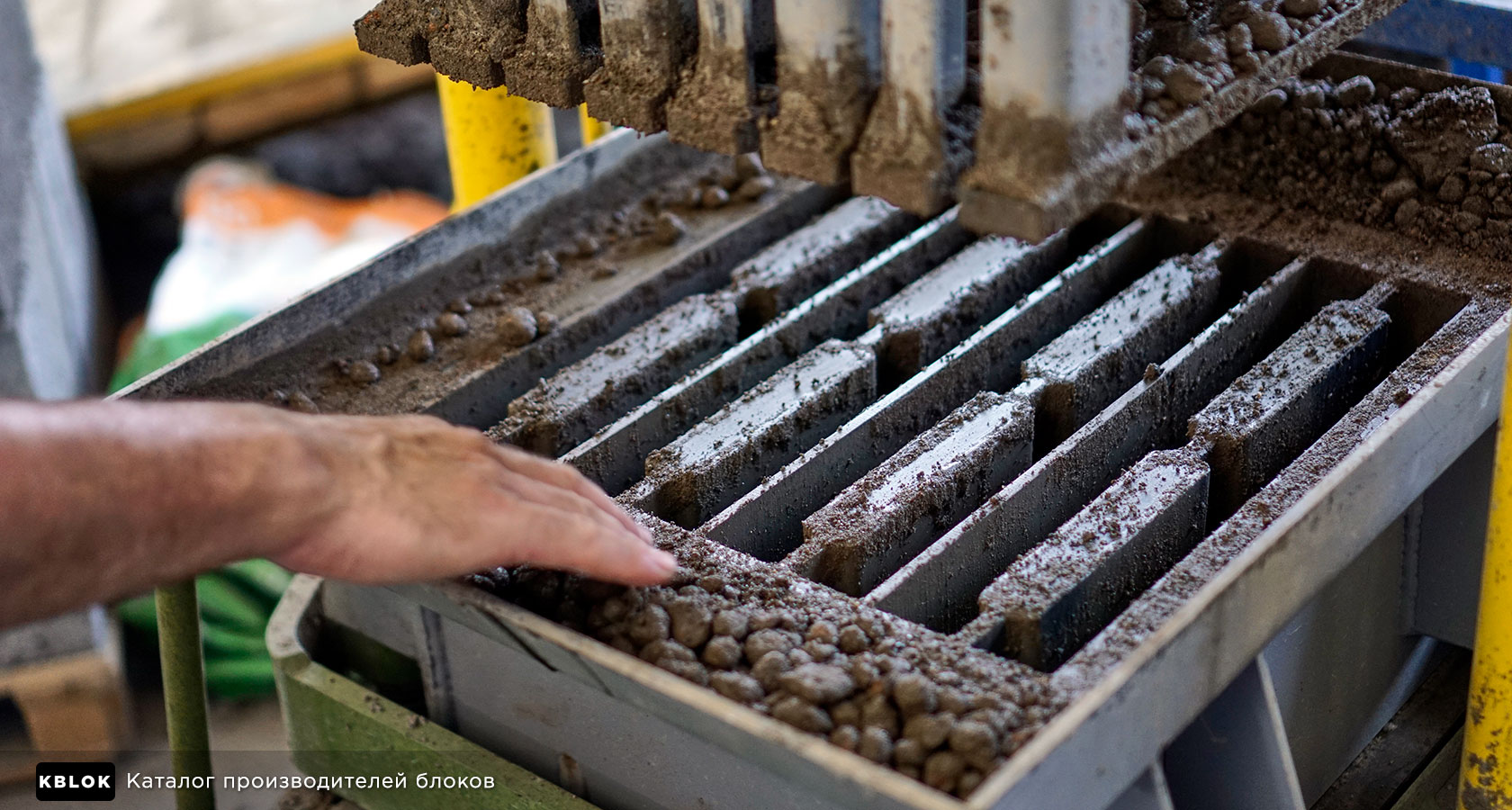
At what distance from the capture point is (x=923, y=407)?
2.31 metres

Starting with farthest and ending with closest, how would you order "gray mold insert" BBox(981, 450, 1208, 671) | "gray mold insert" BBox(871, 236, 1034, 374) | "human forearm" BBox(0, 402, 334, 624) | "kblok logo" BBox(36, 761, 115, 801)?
"kblok logo" BBox(36, 761, 115, 801) → "gray mold insert" BBox(871, 236, 1034, 374) → "gray mold insert" BBox(981, 450, 1208, 671) → "human forearm" BBox(0, 402, 334, 624)

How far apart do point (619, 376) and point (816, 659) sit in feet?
2.58

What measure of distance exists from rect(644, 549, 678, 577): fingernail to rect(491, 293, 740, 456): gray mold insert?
0.51 metres

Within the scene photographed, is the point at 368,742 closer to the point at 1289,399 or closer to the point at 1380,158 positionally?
the point at 1289,399

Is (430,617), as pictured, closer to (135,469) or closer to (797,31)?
(135,469)

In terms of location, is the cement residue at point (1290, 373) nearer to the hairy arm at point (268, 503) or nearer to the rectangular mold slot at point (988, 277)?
the rectangular mold slot at point (988, 277)

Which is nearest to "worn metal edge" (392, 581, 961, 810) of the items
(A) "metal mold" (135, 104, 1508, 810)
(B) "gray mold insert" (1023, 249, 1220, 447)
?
(A) "metal mold" (135, 104, 1508, 810)

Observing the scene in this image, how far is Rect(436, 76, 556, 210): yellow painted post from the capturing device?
3.06 metres

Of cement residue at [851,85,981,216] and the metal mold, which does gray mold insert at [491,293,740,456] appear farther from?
cement residue at [851,85,981,216]

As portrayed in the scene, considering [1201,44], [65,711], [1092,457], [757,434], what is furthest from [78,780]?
[1201,44]

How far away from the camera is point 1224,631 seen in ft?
5.70

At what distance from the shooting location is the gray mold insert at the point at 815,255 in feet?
8.62

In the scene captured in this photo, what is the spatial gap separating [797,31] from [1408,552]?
4.45 feet

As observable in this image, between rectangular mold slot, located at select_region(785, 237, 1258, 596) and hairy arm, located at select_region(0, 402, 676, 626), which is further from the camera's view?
rectangular mold slot, located at select_region(785, 237, 1258, 596)
